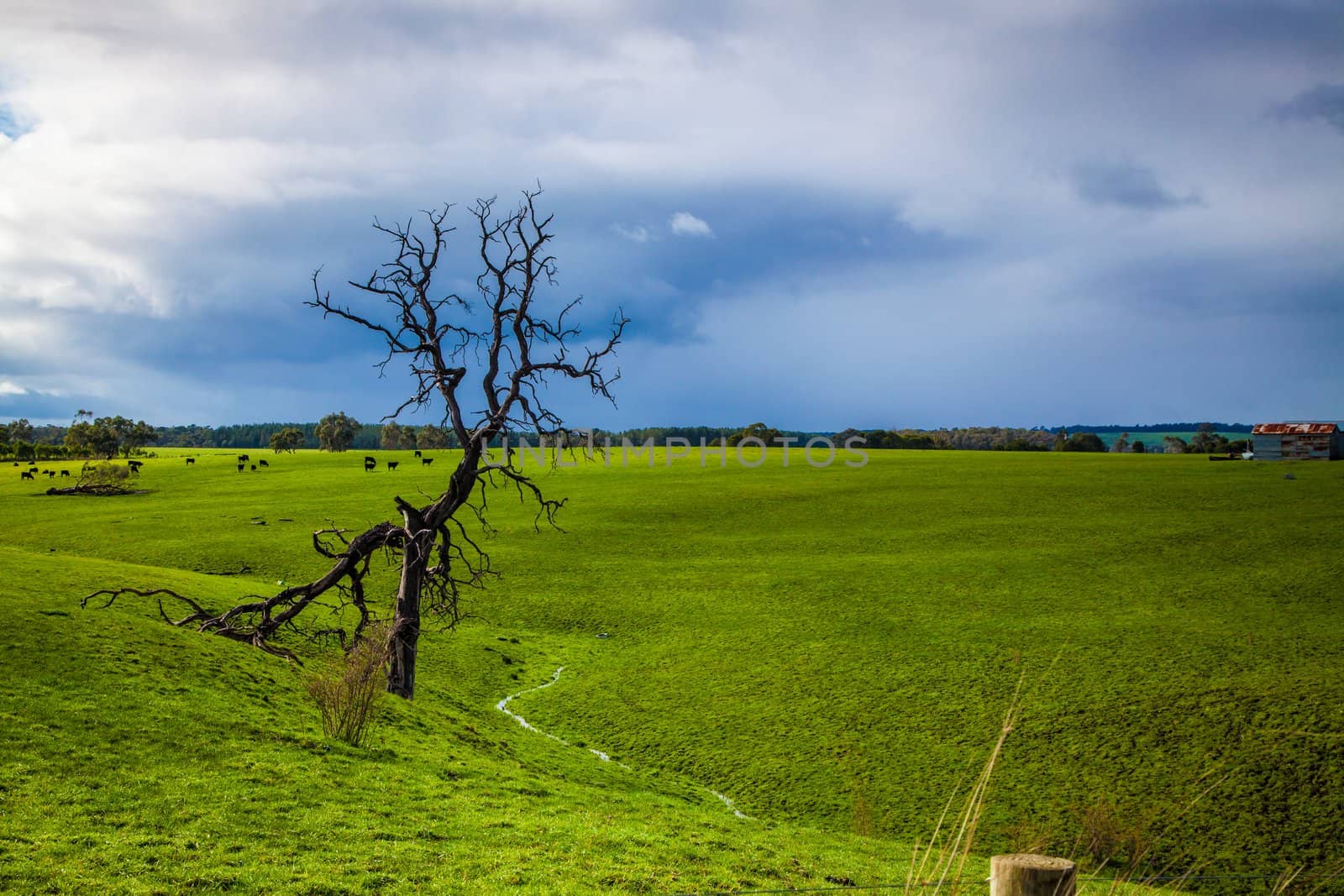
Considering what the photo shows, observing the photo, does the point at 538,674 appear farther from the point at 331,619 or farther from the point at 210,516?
the point at 210,516

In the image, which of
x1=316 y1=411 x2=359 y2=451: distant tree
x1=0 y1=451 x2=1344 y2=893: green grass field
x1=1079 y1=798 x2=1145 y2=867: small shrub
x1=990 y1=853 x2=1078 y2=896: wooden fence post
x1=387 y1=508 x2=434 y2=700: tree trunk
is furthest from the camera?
x1=316 y1=411 x2=359 y2=451: distant tree

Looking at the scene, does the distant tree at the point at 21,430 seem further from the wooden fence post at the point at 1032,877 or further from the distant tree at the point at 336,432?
the wooden fence post at the point at 1032,877

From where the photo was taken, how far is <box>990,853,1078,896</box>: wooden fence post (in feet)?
11.9

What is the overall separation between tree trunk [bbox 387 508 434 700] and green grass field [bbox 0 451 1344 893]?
0.80m

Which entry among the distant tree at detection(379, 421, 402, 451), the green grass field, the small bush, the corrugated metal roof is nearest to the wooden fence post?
the green grass field

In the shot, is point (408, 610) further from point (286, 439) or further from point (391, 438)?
point (391, 438)

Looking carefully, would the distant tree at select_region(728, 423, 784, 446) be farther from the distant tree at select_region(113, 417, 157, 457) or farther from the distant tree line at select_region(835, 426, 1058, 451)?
the distant tree at select_region(113, 417, 157, 457)

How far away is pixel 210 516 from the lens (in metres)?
42.7

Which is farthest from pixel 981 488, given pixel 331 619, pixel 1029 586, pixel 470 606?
pixel 331 619

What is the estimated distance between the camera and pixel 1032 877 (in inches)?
145

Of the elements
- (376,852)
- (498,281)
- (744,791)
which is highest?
(498,281)

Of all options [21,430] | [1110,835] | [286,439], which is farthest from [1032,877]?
[21,430]

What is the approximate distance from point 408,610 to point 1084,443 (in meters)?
101

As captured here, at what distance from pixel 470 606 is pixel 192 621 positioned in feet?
32.2
